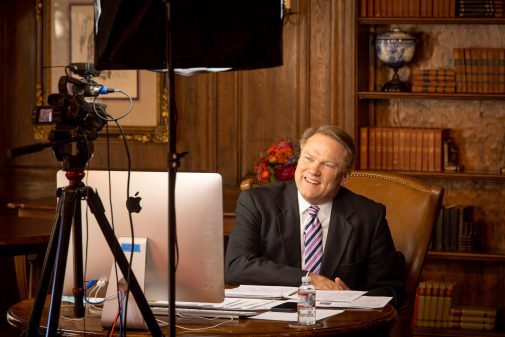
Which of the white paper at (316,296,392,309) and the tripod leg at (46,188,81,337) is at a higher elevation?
the tripod leg at (46,188,81,337)

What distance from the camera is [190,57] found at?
92.1 inches

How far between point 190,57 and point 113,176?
0.36 m

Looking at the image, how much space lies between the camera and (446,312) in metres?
5.14

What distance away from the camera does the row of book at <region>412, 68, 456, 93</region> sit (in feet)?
16.9

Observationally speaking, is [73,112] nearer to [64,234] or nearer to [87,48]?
[64,234]

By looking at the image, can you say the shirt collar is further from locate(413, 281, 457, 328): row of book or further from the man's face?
locate(413, 281, 457, 328): row of book

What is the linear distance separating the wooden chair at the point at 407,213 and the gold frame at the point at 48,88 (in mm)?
2118

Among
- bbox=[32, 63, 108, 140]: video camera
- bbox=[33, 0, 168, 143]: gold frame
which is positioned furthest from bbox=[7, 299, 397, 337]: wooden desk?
bbox=[33, 0, 168, 143]: gold frame

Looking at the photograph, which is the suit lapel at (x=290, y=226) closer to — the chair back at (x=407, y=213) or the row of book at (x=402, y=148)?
the chair back at (x=407, y=213)

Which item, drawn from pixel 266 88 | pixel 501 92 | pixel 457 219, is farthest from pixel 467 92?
pixel 266 88

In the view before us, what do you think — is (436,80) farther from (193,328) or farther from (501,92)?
(193,328)

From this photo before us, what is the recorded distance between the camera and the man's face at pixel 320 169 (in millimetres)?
3301

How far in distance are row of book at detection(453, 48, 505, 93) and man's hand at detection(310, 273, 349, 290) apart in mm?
2422

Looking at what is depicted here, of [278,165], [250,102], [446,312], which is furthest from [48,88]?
[446,312]
